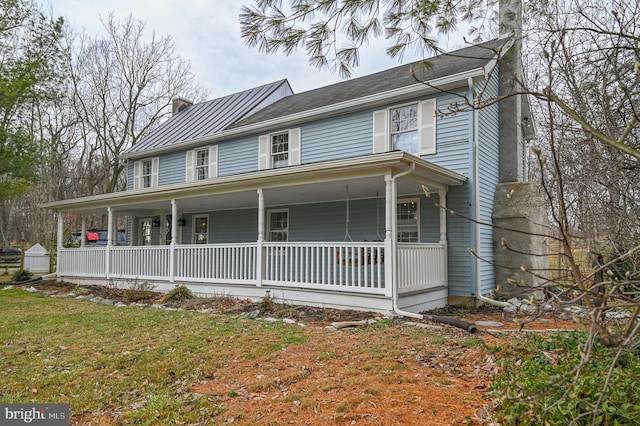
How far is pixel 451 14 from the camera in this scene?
3.81 m

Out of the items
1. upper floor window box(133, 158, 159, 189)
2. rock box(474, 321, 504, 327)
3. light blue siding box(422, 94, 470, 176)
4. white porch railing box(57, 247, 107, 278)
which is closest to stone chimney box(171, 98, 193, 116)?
upper floor window box(133, 158, 159, 189)

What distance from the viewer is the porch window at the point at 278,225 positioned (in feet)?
39.2

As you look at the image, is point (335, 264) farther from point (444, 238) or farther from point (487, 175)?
point (487, 175)

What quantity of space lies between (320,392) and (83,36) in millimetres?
25428

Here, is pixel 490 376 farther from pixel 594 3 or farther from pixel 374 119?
pixel 374 119

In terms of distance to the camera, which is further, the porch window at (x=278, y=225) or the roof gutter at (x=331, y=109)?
the porch window at (x=278, y=225)

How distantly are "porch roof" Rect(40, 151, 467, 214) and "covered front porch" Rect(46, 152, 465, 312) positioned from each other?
2 cm

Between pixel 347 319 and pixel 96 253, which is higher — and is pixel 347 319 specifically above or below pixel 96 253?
below

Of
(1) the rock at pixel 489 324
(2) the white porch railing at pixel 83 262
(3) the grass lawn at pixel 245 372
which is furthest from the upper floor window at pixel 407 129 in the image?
(2) the white porch railing at pixel 83 262

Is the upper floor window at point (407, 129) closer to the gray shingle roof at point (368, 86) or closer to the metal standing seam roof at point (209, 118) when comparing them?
the gray shingle roof at point (368, 86)

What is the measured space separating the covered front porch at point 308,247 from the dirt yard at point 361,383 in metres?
1.80

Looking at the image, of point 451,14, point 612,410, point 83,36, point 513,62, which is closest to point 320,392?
point 612,410

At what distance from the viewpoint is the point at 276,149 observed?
12273 millimetres

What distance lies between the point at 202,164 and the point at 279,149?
139 inches
